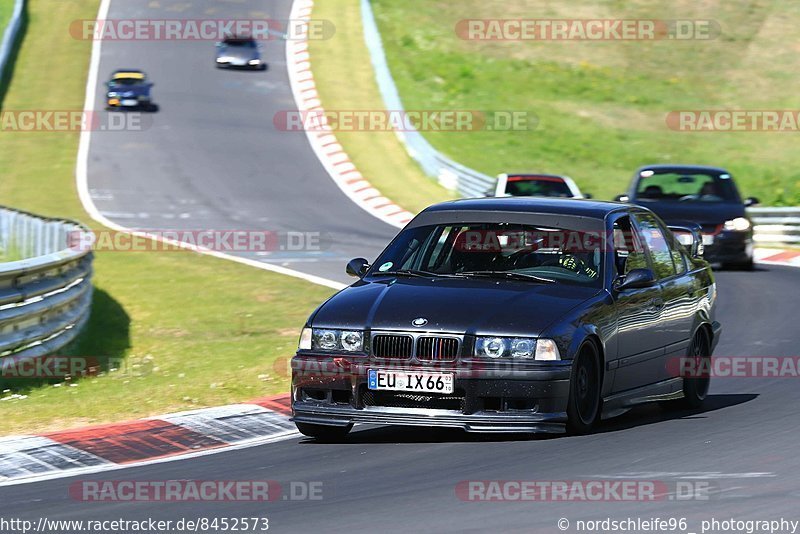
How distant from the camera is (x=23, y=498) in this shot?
738 centimetres

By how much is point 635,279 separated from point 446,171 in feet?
82.3

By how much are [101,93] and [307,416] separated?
35457 millimetres

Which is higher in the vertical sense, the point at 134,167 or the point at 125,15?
the point at 125,15

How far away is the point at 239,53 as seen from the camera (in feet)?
153

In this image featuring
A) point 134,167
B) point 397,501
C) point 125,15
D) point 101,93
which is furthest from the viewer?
point 125,15

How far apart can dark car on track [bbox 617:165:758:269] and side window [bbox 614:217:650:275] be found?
11.0 meters

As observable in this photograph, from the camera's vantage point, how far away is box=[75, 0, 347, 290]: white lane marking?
2028cm

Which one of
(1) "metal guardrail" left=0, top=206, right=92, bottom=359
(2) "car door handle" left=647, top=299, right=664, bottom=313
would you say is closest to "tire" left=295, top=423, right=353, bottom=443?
(2) "car door handle" left=647, top=299, right=664, bottom=313

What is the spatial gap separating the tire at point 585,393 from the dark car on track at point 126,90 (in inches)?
1307

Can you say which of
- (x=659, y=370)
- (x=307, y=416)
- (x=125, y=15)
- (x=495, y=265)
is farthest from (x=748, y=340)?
(x=125, y=15)

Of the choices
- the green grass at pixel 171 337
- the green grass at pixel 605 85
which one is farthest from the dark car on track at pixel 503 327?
the green grass at pixel 605 85

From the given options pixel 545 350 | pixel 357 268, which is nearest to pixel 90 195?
pixel 357 268

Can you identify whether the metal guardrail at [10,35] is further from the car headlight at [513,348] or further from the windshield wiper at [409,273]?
the car headlight at [513,348]

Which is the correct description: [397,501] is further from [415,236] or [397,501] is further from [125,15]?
[125,15]
